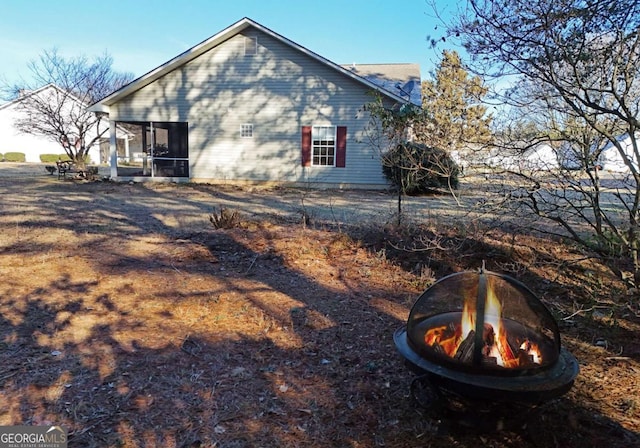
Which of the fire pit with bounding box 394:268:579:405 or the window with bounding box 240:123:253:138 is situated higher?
the window with bounding box 240:123:253:138

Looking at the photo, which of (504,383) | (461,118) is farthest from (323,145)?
(504,383)

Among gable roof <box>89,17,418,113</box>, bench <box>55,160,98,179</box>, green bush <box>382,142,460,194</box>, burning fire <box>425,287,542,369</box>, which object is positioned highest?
gable roof <box>89,17,418,113</box>

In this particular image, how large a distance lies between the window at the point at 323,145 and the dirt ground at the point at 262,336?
9.13 m

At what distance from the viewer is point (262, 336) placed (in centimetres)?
363

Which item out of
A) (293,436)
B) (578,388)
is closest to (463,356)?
(293,436)

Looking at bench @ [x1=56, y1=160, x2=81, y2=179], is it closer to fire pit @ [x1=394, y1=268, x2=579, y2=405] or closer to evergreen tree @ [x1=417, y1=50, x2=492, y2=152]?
evergreen tree @ [x1=417, y1=50, x2=492, y2=152]

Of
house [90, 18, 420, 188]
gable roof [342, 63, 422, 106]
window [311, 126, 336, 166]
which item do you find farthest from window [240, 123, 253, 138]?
gable roof [342, 63, 422, 106]

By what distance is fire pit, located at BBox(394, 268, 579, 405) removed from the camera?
2.08 m

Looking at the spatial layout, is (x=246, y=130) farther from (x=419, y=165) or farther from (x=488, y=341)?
(x=488, y=341)

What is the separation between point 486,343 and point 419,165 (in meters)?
2.92

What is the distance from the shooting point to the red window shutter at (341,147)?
15938 mm

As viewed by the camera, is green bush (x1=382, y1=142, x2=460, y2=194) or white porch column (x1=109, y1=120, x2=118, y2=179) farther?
white porch column (x1=109, y1=120, x2=118, y2=179)

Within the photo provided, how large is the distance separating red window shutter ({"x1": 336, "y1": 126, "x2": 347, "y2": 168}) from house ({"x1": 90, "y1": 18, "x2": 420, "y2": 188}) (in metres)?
0.04

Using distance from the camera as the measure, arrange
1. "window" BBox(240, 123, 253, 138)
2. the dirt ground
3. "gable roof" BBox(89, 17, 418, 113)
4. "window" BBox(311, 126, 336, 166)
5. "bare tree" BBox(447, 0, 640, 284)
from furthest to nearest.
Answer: "window" BBox(240, 123, 253, 138) < "window" BBox(311, 126, 336, 166) < "gable roof" BBox(89, 17, 418, 113) < "bare tree" BBox(447, 0, 640, 284) < the dirt ground
